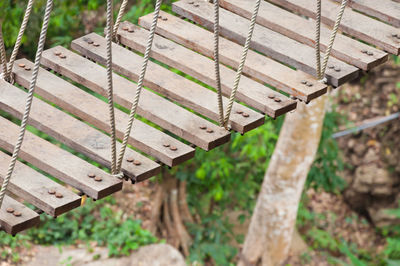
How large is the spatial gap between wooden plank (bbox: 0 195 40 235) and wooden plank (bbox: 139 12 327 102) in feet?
3.31

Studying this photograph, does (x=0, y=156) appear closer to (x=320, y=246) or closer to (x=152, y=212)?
(x=152, y=212)

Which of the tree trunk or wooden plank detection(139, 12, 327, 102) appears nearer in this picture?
wooden plank detection(139, 12, 327, 102)

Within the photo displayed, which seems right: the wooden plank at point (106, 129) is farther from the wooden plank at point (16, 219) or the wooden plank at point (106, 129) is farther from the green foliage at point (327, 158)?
the green foliage at point (327, 158)

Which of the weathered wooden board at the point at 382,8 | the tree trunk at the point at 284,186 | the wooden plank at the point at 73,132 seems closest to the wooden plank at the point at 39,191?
the wooden plank at the point at 73,132

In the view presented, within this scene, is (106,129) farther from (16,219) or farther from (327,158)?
(327,158)

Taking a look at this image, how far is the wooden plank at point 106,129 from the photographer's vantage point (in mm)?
2072

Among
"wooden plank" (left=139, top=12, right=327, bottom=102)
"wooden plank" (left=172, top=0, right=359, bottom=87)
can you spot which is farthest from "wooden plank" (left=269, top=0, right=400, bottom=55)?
"wooden plank" (left=139, top=12, right=327, bottom=102)

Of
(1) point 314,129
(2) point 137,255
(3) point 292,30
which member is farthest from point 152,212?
(3) point 292,30

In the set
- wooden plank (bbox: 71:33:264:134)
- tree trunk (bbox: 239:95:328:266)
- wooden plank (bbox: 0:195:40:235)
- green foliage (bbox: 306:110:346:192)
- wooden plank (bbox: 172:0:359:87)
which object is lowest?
wooden plank (bbox: 0:195:40:235)

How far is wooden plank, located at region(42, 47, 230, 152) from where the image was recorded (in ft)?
7.13

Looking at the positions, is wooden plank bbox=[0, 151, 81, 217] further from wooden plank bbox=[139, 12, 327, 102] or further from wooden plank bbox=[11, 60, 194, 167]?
wooden plank bbox=[139, 12, 327, 102]

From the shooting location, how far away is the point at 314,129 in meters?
5.41

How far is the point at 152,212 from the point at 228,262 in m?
0.97

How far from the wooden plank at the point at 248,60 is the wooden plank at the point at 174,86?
0.60 feet
